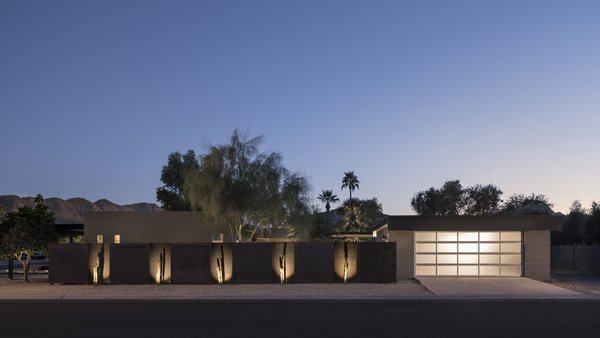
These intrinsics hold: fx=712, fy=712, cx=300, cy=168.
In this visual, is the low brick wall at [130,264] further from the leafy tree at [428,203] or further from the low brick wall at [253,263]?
the leafy tree at [428,203]

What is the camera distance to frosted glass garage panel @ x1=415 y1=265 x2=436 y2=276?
111ft

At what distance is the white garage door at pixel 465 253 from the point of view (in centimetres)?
3356

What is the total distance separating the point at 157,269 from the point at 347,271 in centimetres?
821

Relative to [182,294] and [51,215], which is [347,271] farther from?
[51,215]

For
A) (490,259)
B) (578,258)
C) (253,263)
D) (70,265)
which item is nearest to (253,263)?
(253,263)

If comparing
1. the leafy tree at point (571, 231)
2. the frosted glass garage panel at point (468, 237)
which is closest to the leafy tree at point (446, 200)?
the leafy tree at point (571, 231)

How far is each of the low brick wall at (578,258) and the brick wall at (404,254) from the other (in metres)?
13.6

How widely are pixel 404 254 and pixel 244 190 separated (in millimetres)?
11891

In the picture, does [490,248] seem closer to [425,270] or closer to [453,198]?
[425,270]

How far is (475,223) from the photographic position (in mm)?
32781

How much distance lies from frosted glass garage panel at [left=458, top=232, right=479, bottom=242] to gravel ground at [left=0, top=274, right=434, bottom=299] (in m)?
4.30

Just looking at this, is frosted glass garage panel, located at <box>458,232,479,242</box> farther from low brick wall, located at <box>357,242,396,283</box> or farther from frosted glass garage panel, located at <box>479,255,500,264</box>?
low brick wall, located at <box>357,242,396,283</box>

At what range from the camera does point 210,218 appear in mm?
42344

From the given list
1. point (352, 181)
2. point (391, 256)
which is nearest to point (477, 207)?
point (352, 181)
